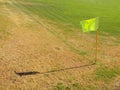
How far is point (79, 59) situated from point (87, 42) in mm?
3270

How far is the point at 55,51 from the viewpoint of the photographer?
50.2 ft

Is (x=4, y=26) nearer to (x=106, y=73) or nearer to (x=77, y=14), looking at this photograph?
(x=77, y=14)

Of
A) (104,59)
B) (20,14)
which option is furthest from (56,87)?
(20,14)

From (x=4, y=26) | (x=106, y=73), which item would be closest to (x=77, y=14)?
(x=4, y=26)

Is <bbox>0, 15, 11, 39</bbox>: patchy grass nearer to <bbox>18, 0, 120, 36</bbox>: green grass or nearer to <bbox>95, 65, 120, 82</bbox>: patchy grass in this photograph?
<bbox>18, 0, 120, 36</bbox>: green grass

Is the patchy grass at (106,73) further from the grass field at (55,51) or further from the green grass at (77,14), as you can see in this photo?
the green grass at (77,14)

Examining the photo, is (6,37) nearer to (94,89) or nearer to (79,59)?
(79,59)

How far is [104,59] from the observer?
47.8 ft

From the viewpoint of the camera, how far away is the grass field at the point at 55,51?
11.8 m

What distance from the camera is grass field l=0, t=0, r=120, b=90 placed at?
38.6ft

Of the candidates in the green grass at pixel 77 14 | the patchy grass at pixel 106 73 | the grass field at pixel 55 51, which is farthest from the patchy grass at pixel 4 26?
the patchy grass at pixel 106 73

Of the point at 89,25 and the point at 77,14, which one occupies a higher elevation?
the point at 89,25

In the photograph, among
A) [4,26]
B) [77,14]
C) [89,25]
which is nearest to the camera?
[89,25]

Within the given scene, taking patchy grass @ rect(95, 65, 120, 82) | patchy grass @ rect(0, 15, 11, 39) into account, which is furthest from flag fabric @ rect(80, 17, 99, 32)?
patchy grass @ rect(0, 15, 11, 39)
